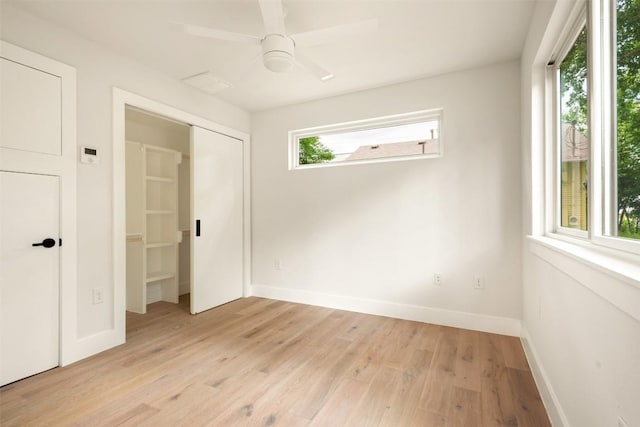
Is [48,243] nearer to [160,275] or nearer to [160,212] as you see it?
[160,212]

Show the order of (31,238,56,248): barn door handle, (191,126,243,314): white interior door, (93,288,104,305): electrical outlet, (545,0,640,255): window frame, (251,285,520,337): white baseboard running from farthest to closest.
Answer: (191,126,243,314): white interior door
(251,285,520,337): white baseboard
(93,288,104,305): electrical outlet
(31,238,56,248): barn door handle
(545,0,640,255): window frame

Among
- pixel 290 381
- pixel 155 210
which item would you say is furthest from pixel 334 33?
pixel 155 210

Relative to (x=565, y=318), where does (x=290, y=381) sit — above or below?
below

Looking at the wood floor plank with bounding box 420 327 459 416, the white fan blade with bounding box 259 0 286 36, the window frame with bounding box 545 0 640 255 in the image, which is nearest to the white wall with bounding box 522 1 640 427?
the window frame with bounding box 545 0 640 255

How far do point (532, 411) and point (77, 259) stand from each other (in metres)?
3.14

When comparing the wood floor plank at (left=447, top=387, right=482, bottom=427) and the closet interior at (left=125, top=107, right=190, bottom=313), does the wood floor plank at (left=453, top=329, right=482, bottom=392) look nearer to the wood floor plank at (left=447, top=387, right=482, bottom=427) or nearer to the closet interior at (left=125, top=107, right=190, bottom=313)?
the wood floor plank at (left=447, top=387, right=482, bottom=427)

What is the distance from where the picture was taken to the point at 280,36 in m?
1.77

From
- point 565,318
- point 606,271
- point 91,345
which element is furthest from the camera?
point 91,345

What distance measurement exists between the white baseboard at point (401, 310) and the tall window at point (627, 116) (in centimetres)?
190

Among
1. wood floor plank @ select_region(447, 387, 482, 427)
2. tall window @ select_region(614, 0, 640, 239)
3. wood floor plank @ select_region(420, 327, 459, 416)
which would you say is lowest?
wood floor plank @ select_region(420, 327, 459, 416)

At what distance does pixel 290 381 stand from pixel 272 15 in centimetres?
220

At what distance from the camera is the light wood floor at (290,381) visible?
1.58 metres

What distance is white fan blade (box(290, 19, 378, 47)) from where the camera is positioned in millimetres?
1608

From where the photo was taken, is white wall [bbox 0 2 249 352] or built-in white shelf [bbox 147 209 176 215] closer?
white wall [bbox 0 2 249 352]
